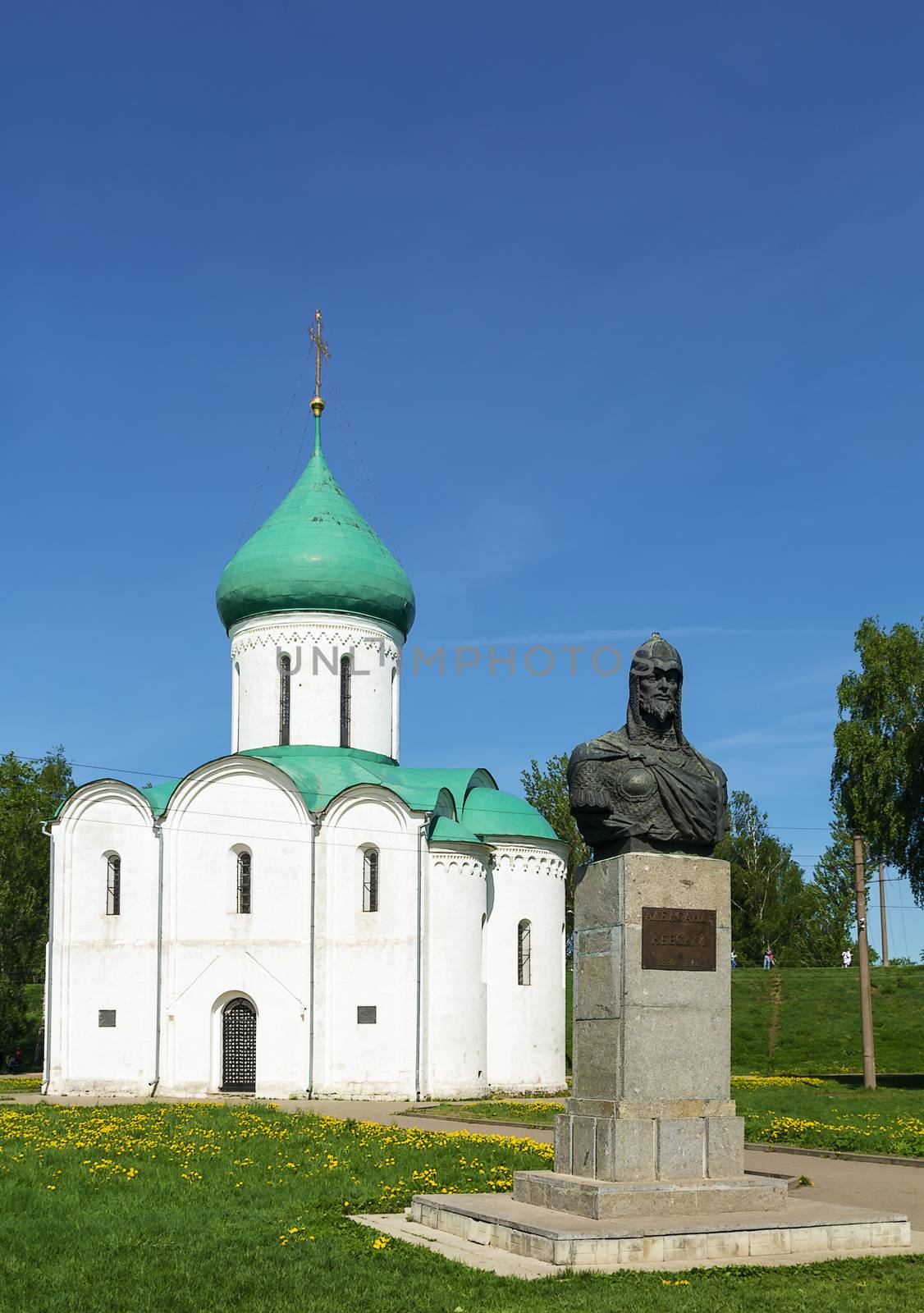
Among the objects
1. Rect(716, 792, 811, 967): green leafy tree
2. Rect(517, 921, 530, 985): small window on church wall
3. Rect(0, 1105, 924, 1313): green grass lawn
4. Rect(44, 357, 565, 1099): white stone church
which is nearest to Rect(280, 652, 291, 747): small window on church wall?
Rect(44, 357, 565, 1099): white stone church

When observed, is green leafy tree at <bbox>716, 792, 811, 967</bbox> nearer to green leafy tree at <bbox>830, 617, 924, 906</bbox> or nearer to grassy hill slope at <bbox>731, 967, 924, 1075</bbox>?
grassy hill slope at <bbox>731, 967, 924, 1075</bbox>

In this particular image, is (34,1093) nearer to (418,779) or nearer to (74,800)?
(74,800)

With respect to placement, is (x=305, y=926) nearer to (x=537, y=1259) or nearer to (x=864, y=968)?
(x=864, y=968)

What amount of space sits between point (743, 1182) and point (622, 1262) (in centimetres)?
138

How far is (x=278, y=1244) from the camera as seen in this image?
9.21 m

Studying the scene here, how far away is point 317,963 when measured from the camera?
1046 inches

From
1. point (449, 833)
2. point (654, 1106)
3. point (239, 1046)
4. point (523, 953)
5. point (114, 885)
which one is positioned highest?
point (449, 833)

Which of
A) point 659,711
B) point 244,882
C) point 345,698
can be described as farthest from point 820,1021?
point 659,711

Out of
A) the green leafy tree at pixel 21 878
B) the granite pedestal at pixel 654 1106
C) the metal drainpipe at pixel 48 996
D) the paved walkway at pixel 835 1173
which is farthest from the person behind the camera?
the green leafy tree at pixel 21 878

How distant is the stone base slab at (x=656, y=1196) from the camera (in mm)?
9156

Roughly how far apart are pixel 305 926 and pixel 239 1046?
2596mm

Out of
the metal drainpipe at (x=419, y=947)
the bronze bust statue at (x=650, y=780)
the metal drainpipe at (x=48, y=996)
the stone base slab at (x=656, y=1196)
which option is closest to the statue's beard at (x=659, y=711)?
the bronze bust statue at (x=650, y=780)

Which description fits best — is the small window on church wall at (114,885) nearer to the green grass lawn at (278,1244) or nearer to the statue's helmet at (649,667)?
the green grass lawn at (278,1244)

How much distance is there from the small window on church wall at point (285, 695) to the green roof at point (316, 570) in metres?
1.11
